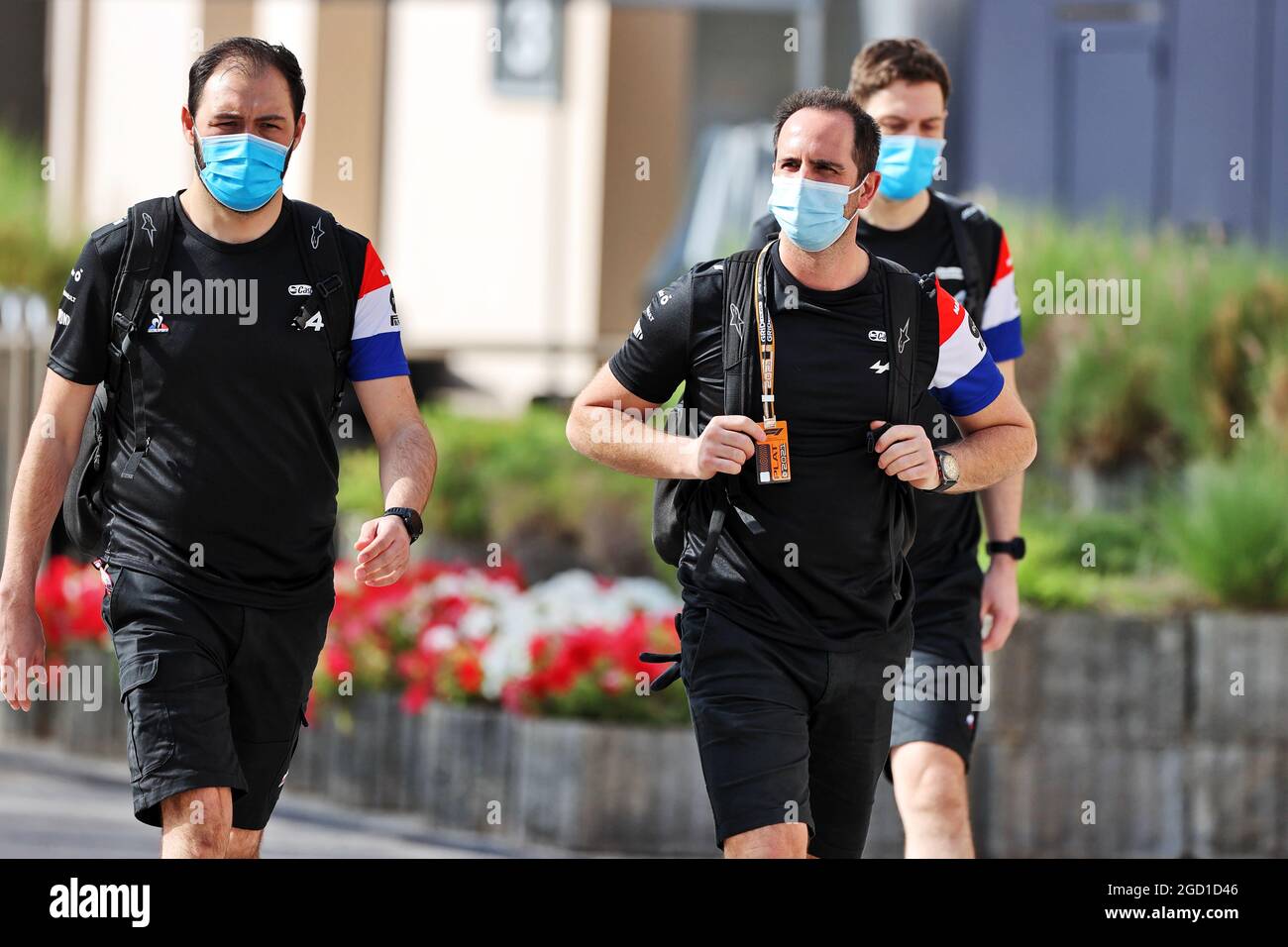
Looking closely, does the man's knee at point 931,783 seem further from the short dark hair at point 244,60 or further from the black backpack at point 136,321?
the short dark hair at point 244,60

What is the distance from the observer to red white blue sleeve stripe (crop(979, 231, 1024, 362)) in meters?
5.17

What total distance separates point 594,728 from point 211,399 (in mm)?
3372

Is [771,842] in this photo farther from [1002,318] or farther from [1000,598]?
[1002,318]

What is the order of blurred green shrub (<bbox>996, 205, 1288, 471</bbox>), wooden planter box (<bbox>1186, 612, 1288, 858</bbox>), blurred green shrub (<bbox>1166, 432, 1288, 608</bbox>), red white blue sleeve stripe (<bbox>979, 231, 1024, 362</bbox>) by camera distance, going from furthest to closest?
blurred green shrub (<bbox>996, 205, 1288, 471</bbox>) < blurred green shrub (<bbox>1166, 432, 1288, 608</bbox>) < wooden planter box (<bbox>1186, 612, 1288, 858</bbox>) < red white blue sleeve stripe (<bbox>979, 231, 1024, 362</bbox>)

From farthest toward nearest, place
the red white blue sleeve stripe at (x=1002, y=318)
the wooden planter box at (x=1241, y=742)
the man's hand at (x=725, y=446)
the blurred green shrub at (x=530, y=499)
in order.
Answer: the blurred green shrub at (x=530, y=499)
the wooden planter box at (x=1241, y=742)
the red white blue sleeve stripe at (x=1002, y=318)
the man's hand at (x=725, y=446)

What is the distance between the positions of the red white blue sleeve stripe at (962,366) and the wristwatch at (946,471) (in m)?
0.18

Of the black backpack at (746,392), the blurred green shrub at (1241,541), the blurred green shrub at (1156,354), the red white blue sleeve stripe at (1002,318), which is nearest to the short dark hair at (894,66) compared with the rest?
the red white blue sleeve stripe at (1002,318)

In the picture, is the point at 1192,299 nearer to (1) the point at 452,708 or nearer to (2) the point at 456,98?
(1) the point at 452,708

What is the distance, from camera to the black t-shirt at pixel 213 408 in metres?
4.25

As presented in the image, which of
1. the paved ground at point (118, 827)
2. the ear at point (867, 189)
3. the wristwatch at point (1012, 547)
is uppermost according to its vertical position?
the ear at point (867, 189)

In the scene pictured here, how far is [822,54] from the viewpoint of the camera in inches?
524

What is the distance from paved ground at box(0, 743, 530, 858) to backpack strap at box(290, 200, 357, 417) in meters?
3.32

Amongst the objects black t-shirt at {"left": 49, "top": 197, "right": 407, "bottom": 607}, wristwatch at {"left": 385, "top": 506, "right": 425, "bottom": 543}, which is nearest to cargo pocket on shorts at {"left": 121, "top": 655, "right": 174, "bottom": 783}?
black t-shirt at {"left": 49, "top": 197, "right": 407, "bottom": 607}

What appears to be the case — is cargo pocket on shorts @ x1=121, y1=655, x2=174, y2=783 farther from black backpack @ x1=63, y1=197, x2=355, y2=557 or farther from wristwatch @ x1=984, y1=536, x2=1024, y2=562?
wristwatch @ x1=984, y1=536, x2=1024, y2=562
